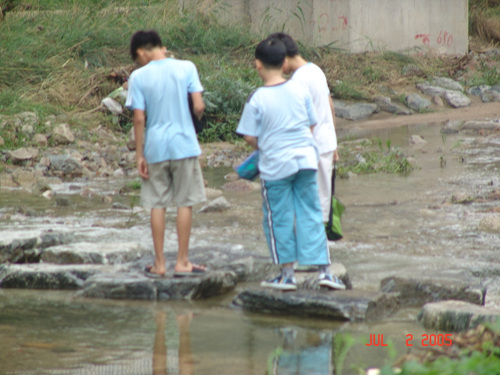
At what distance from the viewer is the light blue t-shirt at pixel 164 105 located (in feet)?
13.9

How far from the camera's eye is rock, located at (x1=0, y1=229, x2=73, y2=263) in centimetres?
498

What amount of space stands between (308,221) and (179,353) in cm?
112

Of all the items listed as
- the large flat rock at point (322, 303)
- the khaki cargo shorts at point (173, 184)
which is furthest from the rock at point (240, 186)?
the large flat rock at point (322, 303)

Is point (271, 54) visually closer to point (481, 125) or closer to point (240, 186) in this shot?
point (240, 186)

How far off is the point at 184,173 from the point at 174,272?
0.59 metres

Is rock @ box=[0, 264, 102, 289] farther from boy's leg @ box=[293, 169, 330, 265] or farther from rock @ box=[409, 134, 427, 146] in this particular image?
rock @ box=[409, 134, 427, 146]

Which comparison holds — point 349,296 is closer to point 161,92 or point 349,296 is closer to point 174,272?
point 174,272

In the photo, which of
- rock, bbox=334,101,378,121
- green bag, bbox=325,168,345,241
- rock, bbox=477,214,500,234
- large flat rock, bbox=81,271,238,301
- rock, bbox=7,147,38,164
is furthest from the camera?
rock, bbox=334,101,378,121

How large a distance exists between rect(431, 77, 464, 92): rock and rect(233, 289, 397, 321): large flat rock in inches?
467

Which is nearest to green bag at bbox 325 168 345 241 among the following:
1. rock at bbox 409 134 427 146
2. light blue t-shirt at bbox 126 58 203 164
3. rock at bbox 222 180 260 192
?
light blue t-shirt at bbox 126 58 203 164

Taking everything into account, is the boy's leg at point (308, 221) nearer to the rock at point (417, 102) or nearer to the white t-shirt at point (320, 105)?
the white t-shirt at point (320, 105)

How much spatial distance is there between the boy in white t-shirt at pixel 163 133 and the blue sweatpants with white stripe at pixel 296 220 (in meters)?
0.53

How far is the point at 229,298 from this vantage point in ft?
13.9

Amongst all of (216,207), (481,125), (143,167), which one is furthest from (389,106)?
(143,167)
